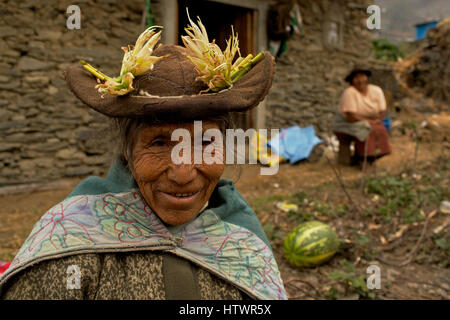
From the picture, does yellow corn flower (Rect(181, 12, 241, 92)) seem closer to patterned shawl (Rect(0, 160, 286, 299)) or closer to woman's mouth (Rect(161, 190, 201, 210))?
woman's mouth (Rect(161, 190, 201, 210))

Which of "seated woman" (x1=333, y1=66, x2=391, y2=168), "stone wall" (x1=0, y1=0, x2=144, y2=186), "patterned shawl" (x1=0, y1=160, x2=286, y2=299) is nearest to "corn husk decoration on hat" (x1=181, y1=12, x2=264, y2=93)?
"patterned shawl" (x1=0, y1=160, x2=286, y2=299)

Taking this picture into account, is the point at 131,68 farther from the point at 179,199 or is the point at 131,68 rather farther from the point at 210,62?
the point at 179,199

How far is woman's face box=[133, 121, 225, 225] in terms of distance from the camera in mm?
1386

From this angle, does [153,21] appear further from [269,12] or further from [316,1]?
[316,1]

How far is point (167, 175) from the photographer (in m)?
1.41

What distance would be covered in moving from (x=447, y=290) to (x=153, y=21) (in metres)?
5.96

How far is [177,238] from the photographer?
148 centimetres

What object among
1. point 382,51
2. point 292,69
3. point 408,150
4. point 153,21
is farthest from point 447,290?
point 382,51

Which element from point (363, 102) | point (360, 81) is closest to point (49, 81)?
point (360, 81)

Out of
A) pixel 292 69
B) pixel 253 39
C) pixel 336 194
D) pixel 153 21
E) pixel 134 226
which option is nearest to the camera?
pixel 134 226

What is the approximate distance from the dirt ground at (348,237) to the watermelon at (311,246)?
0.11 meters

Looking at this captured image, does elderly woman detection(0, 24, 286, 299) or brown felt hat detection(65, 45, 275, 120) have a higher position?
brown felt hat detection(65, 45, 275, 120)

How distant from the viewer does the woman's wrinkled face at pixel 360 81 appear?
7473 mm

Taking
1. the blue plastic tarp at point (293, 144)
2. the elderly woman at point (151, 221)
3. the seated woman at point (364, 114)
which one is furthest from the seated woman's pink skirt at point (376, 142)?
the elderly woman at point (151, 221)
